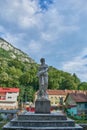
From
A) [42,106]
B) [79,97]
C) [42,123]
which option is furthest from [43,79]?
[79,97]

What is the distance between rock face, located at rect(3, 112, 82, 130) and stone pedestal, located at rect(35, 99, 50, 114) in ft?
6.82

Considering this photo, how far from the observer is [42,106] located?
738 inches

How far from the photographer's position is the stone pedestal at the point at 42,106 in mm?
18656

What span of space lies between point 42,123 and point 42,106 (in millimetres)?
3140

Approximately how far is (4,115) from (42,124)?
24743mm

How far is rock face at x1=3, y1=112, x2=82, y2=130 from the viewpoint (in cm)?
1482

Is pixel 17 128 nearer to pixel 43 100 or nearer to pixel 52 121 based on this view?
pixel 52 121

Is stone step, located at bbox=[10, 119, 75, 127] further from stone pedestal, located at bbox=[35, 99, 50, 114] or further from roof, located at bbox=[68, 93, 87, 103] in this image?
roof, located at bbox=[68, 93, 87, 103]

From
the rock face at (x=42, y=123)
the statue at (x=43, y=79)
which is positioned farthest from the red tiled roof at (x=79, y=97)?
the rock face at (x=42, y=123)

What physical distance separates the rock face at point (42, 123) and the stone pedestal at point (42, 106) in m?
2.08

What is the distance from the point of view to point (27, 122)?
50.8 ft

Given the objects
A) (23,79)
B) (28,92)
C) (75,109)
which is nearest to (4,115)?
(75,109)

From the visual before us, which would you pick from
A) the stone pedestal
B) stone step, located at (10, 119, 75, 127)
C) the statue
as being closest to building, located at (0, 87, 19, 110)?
the statue

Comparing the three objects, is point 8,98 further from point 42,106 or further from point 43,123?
point 43,123
